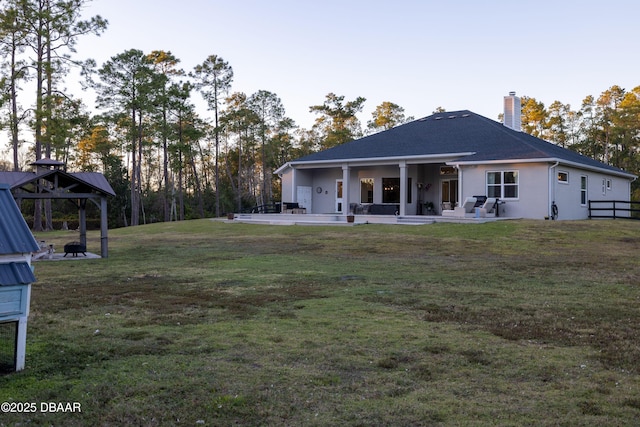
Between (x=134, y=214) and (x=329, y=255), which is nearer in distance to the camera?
(x=329, y=255)

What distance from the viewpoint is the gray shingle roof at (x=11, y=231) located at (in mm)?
4488

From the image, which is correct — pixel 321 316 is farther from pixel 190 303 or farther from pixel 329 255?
pixel 329 255

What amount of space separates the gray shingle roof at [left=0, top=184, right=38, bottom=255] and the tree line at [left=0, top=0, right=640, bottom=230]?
27.6 m

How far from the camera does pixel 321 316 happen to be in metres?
6.87

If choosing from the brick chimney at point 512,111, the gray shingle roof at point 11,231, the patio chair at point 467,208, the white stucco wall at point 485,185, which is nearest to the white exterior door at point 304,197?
the white stucco wall at point 485,185

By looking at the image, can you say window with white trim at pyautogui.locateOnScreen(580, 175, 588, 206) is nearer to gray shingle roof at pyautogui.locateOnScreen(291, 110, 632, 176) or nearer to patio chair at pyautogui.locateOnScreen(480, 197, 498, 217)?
gray shingle roof at pyautogui.locateOnScreen(291, 110, 632, 176)

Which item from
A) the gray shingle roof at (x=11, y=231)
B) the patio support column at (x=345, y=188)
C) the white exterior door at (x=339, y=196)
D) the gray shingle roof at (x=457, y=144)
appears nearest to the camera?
the gray shingle roof at (x=11, y=231)

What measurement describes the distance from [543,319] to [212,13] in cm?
2204

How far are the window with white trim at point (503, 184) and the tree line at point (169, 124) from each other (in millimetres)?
24007

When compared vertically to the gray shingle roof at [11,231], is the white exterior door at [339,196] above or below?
above

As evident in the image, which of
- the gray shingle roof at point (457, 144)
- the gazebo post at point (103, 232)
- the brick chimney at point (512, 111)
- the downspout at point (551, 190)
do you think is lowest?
the gazebo post at point (103, 232)

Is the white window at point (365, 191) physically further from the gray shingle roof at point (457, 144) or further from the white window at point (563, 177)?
the white window at point (563, 177)

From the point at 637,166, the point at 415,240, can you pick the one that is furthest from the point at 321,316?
the point at 637,166

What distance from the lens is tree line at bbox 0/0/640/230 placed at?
3011 cm
